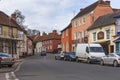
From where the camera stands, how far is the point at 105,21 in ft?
204

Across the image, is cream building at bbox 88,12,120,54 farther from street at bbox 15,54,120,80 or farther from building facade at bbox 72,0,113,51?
street at bbox 15,54,120,80

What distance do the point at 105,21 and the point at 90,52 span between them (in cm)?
1672

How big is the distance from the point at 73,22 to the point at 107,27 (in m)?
25.6

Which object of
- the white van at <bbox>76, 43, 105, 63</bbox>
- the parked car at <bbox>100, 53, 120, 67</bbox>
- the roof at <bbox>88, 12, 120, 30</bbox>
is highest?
the roof at <bbox>88, 12, 120, 30</bbox>

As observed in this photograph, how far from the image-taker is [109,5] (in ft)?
243

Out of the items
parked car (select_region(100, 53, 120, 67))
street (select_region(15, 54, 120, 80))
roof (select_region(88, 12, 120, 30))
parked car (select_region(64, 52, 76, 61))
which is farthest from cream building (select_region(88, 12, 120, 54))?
street (select_region(15, 54, 120, 80))

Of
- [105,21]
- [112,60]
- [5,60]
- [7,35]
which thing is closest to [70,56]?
[105,21]

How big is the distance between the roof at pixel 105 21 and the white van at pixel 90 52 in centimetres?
1027

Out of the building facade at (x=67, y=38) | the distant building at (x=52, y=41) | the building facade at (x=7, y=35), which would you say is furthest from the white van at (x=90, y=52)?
the distant building at (x=52, y=41)

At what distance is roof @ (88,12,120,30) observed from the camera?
58.8 metres

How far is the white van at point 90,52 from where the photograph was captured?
45612 millimetres

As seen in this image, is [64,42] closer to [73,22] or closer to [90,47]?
[73,22]

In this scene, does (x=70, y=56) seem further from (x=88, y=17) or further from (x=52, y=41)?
(x=52, y=41)

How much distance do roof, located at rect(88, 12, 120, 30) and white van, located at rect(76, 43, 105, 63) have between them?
1027cm
